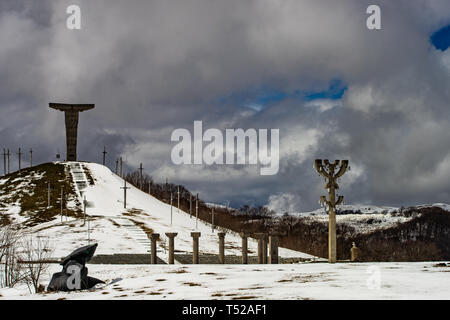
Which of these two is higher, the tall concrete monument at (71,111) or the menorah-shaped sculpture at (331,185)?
the tall concrete monument at (71,111)

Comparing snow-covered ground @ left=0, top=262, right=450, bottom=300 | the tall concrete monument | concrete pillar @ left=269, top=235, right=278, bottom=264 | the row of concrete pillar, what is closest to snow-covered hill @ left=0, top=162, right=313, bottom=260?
the tall concrete monument

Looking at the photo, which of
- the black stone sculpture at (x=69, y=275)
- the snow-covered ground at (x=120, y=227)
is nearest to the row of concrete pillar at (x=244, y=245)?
the black stone sculpture at (x=69, y=275)

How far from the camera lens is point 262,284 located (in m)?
16.4

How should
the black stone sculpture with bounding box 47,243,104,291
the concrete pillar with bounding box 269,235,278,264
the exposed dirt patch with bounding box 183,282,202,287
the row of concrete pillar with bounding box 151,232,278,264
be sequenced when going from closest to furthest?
1. the exposed dirt patch with bounding box 183,282,202,287
2. the black stone sculpture with bounding box 47,243,104,291
3. the concrete pillar with bounding box 269,235,278,264
4. the row of concrete pillar with bounding box 151,232,278,264

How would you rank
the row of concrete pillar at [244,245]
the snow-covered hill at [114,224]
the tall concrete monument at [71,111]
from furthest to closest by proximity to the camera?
1. the tall concrete monument at [71,111]
2. the snow-covered hill at [114,224]
3. the row of concrete pillar at [244,245]

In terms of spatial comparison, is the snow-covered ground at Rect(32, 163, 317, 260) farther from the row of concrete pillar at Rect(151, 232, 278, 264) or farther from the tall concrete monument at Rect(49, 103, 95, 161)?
the row of concrete pillar at Rect(151, 232, 278, 264)

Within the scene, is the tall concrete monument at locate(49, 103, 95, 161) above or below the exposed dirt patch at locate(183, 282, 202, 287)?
above

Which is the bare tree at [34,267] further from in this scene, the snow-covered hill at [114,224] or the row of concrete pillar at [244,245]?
the snow-covered hill at [114,224]

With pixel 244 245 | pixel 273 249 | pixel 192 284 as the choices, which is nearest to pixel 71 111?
pixel 244 245

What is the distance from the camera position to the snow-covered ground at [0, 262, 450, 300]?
13781 millimetres

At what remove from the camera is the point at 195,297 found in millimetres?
14477

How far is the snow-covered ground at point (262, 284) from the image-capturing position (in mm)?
13781

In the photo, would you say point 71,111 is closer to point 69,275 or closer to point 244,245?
point 244,245
